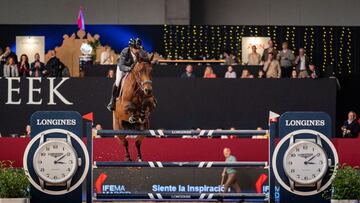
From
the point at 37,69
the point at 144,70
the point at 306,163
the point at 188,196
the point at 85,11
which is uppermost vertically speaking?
the point at 85,11

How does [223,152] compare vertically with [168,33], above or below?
below

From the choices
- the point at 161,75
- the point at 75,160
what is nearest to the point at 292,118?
the point at 75,160

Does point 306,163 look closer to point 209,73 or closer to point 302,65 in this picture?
point 209,73

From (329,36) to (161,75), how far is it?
9810 mm

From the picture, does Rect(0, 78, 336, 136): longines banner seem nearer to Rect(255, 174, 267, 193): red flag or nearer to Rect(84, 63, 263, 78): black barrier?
Rect(84, 63, 263, 78): black barrier

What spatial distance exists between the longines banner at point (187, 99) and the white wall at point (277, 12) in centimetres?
927

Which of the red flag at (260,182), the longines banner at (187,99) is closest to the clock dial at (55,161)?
the red flag at (260,182)

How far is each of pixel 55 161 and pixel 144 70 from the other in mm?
3852

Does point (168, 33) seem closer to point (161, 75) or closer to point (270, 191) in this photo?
point (161, 75)

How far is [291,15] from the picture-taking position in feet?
119

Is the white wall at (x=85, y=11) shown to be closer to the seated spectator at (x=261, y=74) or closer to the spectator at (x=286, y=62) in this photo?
the spectator at (x=286, y=62)

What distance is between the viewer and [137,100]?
1705 cm

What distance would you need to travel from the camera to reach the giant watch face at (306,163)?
496 inches

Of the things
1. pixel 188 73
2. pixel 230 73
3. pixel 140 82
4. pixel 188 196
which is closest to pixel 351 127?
pixel 230 73
